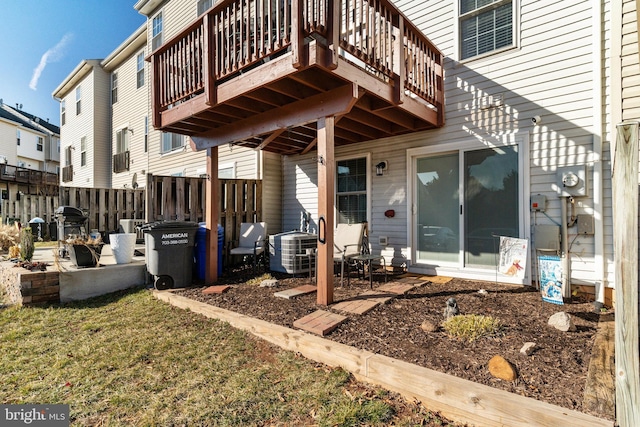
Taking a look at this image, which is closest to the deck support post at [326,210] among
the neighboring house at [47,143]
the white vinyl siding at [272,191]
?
the white vinyl siding at [272,191]

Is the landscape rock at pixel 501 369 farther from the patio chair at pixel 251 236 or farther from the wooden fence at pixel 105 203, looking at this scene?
the wooden fence at pixel 105 203

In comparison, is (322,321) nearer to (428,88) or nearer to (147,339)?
(147,339)

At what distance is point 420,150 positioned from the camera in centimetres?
553

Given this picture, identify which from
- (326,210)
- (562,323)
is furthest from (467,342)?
(326,210)

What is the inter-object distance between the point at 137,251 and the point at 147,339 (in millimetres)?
4033

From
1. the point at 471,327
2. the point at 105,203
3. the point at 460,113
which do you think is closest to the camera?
the point at 471,327

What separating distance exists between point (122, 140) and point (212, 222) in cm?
1029

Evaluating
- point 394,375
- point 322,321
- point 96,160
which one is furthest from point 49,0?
point 394,375

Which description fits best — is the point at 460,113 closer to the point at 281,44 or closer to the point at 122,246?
the point at 281,44

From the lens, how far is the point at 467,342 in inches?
107

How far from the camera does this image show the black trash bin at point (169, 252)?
471 centimetres

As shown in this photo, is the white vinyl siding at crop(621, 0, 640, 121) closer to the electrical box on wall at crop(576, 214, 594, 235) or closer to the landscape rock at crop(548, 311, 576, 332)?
the electrical box on wall at crop(576, 214, 594, 235)

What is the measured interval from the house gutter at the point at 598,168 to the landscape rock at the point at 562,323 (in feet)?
4.74

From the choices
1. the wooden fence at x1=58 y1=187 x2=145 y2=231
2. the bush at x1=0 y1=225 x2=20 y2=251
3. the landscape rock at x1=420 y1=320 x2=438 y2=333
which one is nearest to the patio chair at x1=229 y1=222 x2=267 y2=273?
the wooden fence at x1=58 y1=187 x2=145 y2=231
